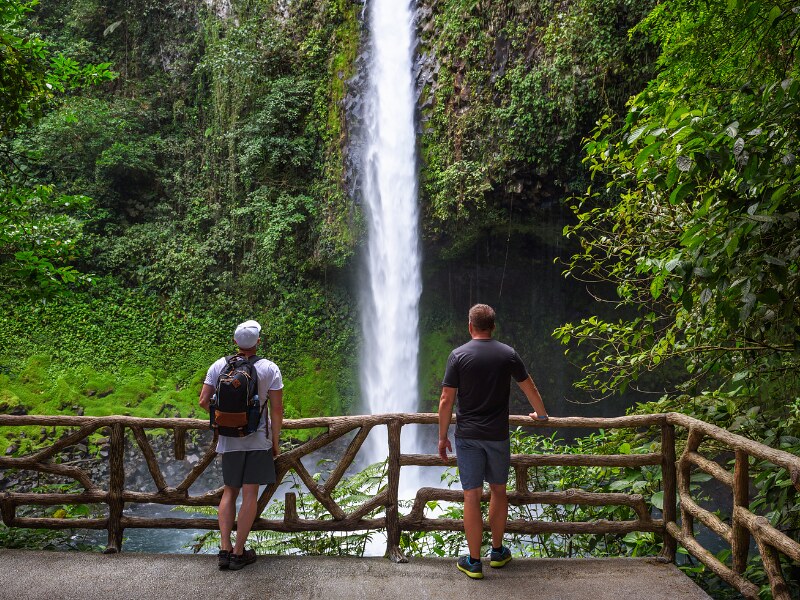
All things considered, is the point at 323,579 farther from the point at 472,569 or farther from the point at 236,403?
the point at 236,403

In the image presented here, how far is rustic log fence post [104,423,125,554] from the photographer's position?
4320 millimetres

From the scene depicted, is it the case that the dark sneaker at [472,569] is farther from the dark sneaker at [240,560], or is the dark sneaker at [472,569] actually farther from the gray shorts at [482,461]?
the dark sneaker at [240,560]

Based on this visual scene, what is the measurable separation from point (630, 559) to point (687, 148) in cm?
266

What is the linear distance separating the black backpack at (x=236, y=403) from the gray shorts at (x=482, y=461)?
1274 mm

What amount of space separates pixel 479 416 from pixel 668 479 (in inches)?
59.9

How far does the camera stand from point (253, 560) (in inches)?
157

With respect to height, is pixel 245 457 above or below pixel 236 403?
below

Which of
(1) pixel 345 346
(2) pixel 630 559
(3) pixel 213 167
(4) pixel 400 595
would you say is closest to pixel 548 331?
(1) pixel 345 346

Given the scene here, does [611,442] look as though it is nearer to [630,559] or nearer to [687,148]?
[630,559]

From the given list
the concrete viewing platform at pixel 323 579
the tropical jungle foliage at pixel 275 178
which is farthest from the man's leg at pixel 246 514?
the tropical jungle foliage at pixel 275 178

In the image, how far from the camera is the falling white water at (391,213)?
13344mm

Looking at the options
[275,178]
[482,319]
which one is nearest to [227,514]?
[482,319]

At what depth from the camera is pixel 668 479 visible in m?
4.21

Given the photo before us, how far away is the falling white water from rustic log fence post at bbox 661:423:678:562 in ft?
30.3
